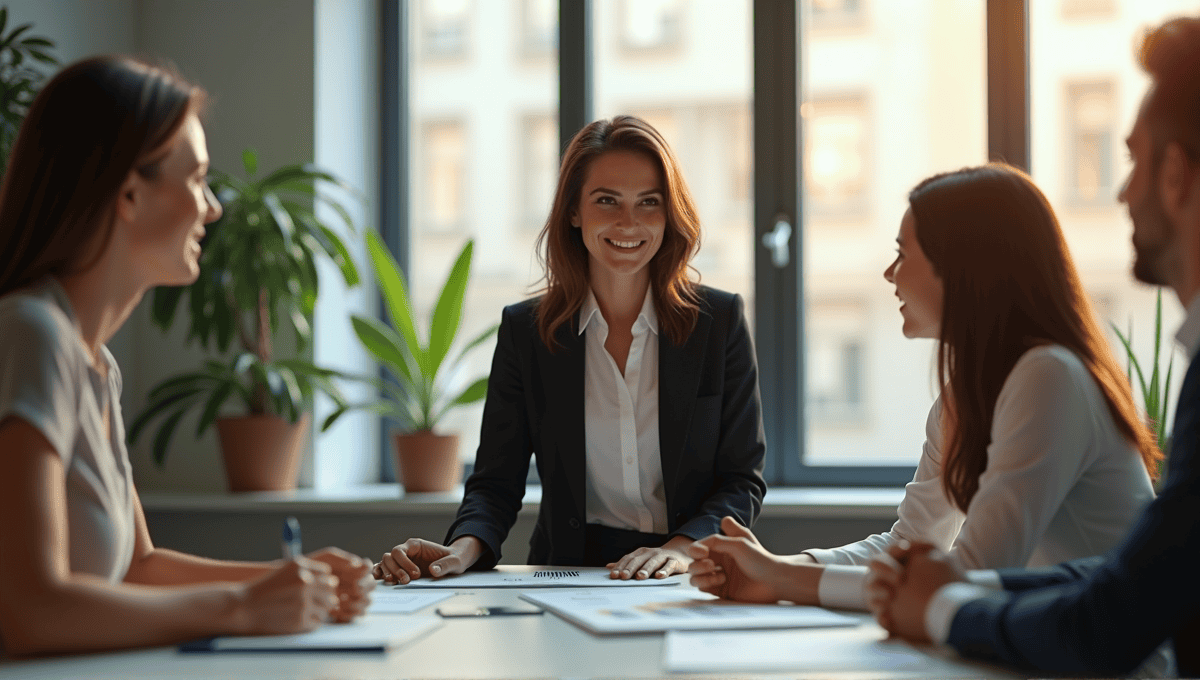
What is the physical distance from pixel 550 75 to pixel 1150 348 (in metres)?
2.40

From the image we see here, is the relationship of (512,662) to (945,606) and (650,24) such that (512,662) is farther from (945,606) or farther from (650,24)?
(650,24)

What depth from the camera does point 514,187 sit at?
4.10 metres

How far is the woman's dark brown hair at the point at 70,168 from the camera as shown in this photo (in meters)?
1.17

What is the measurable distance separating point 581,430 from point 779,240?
1704 mm

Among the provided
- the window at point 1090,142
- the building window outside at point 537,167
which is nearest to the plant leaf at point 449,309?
the building window outside at point 537,167

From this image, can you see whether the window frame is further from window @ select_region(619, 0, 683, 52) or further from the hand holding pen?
the hand holding pen

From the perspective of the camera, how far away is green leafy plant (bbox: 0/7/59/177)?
119 inches

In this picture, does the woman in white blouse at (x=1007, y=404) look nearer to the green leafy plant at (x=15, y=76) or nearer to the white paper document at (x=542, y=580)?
the white paper document at (x=542, y=580)

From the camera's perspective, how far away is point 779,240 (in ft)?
11.8

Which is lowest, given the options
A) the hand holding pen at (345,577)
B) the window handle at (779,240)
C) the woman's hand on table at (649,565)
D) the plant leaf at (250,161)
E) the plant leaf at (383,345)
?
the woman's hand on table at (649,565)

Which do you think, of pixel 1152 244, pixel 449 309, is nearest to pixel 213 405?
pixel 449 309

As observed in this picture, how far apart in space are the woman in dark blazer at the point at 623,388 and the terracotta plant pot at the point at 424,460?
1.19 m

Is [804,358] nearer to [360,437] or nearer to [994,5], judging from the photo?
[994,5]

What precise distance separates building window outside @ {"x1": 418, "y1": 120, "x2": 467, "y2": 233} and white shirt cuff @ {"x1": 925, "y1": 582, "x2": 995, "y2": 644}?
10.4ft
